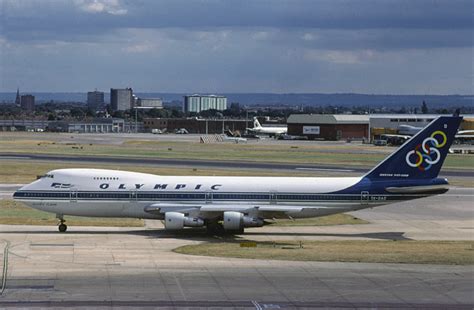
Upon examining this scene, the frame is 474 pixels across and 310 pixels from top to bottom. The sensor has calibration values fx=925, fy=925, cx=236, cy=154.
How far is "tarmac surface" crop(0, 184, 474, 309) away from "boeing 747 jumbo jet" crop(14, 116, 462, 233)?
4.83 feet

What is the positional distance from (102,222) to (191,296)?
2649cm

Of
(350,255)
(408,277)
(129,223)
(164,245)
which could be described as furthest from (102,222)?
(408,277)

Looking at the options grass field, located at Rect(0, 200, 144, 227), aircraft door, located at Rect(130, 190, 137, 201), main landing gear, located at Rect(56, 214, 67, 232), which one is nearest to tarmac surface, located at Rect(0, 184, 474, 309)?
main landing gear, located at Rect(56, 214, 67, 232)

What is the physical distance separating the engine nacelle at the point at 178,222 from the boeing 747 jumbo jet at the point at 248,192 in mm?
426

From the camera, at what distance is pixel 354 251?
4472cm

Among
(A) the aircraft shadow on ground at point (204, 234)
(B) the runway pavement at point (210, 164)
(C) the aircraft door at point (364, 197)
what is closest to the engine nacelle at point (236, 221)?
(A) the aircraft shadow on ground at point (204, 234)

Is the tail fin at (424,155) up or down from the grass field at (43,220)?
up

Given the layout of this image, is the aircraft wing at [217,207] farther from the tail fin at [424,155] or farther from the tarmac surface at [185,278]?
the tail fin at [424,155]

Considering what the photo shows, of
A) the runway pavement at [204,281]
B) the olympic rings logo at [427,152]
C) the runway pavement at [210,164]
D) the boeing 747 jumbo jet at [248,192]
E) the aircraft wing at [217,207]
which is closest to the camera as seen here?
the runway pavement at [204,281]

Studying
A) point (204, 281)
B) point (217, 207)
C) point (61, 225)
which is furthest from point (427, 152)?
point (204, 281)

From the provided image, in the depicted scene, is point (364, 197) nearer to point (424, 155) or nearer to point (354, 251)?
point (424, 155)

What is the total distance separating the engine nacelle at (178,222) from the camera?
51.2 meters

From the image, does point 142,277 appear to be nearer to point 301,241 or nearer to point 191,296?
point 191,296

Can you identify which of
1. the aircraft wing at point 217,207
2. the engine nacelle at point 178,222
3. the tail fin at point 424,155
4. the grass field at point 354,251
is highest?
the tail fin at point 424,155
